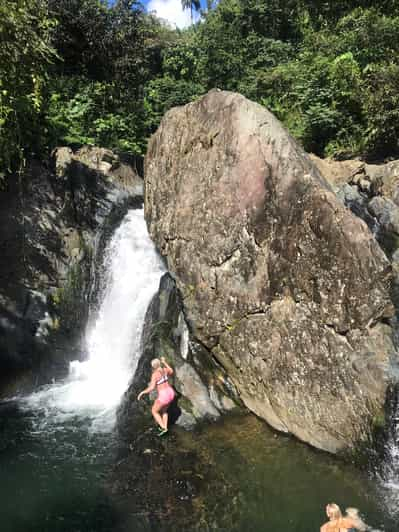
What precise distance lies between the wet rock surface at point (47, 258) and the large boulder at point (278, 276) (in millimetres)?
4404

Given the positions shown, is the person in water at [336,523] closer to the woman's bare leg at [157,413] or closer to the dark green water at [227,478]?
the dark green water at [227,478]

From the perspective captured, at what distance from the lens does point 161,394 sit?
365 inches

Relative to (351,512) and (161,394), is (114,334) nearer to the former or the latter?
(161,394)

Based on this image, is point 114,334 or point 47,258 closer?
point 114,334

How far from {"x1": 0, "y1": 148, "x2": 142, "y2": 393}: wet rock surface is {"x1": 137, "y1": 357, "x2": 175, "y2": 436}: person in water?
5302mm

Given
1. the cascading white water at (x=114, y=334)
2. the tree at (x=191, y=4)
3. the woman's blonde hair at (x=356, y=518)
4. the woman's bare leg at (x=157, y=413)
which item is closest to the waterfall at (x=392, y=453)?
the woman's blonde hair at (x=356, y=518)

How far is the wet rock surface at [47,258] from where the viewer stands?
1312cm

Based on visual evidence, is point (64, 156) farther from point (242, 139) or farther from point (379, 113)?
point (379, 113)

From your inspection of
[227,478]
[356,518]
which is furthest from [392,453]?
[227,478]

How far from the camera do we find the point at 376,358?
7812 mm

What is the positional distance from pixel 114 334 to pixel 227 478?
684cm

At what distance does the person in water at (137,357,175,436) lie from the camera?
30.5 ft

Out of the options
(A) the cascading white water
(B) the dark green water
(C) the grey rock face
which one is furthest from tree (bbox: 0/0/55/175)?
(B) the dark green water

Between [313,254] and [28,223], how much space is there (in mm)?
9609
